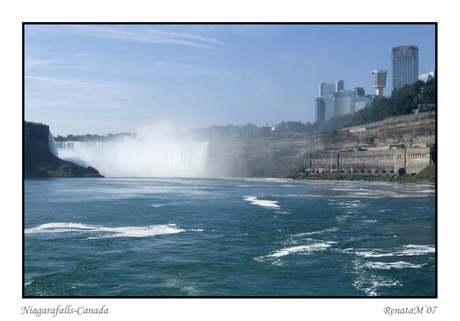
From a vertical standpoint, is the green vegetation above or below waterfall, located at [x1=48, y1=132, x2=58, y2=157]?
below

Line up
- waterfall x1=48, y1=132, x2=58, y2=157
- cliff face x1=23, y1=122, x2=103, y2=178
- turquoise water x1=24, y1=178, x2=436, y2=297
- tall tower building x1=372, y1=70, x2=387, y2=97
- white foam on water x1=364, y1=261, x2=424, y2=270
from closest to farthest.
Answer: turquoise water x1=24, y1=178, x2=436, y2=297 → white foam on water x1=364, y1=261, x2=424, y2=270 → cliff face x1=23, y1=122, x2=103, y2=178 → waterfall x1=48, y1=132, x2=58, y2=157 → tall tower building x1=372, y1=70, x2=387, y2=97

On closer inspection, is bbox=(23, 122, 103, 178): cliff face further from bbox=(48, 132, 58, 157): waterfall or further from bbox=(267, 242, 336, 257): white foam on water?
bbox=(267, 242, 336, 257): white foam on water

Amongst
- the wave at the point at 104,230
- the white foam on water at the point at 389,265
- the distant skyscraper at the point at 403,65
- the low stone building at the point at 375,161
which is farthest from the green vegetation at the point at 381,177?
the distant skyscraper at the point at 403,65

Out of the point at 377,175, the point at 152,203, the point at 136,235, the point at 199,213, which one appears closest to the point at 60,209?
the point at 152,203

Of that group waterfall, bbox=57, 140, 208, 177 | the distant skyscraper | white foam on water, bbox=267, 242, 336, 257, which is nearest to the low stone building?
waterfall, bbox=57, 140, 208, 177

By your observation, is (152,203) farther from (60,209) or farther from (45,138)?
(45,138)

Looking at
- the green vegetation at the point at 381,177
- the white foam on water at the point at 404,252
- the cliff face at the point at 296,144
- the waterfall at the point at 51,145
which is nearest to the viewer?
the white foam on water at the point at 404,252

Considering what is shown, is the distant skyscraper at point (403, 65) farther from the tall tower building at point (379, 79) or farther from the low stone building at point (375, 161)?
the low stone building at point (375, 161)
